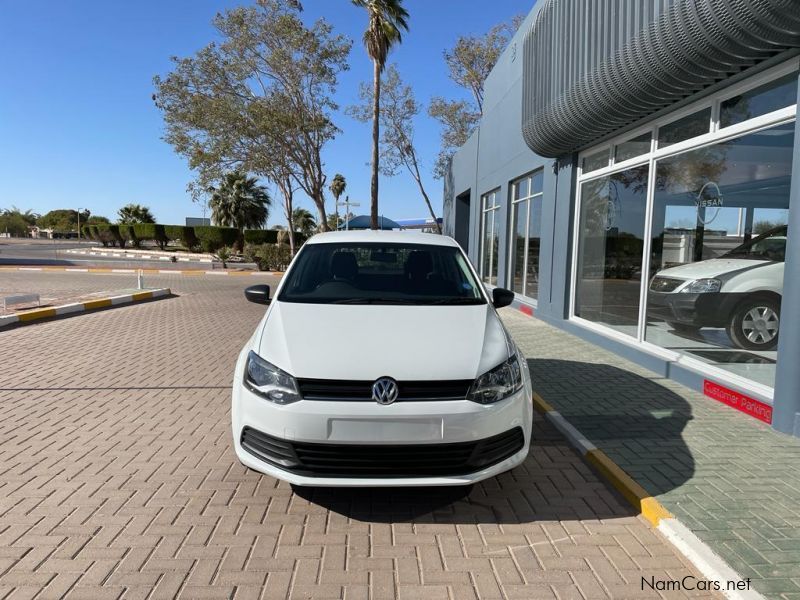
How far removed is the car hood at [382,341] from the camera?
2.97 meters

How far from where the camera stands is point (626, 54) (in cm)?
606

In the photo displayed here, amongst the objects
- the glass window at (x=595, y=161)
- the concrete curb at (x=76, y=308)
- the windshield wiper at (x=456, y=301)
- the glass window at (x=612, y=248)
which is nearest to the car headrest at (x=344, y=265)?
the windshield wiper at (x=456, y=301)

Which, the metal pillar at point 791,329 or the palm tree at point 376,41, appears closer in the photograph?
the metal pillar at point 791,329

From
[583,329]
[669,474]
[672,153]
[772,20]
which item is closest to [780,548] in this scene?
[669,474]

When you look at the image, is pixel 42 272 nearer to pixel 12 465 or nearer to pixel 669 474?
pixel 12 465

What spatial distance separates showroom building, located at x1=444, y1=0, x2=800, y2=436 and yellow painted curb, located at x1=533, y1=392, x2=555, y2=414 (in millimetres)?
1769

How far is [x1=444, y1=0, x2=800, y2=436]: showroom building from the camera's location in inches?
182

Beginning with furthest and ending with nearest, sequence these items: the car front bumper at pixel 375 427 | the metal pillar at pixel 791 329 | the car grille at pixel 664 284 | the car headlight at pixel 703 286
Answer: the car grille at pixel 664 284 < the car headlight at pixel 703 286 < the metal pillar at pixel 791 329 < the car front bumper at pixel 375 427

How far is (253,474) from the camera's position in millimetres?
3719

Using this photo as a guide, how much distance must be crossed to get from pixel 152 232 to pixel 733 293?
47813 mm

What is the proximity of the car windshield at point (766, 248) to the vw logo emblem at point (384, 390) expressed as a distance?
4.05 meters

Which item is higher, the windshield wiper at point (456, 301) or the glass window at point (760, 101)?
the glass window at point (760, 101)

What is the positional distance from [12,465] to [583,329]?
24.6 feet

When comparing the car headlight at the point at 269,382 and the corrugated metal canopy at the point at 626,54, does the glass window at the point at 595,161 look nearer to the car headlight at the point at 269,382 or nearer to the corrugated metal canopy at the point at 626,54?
the corrugated metal canopy at the point at 626,54
